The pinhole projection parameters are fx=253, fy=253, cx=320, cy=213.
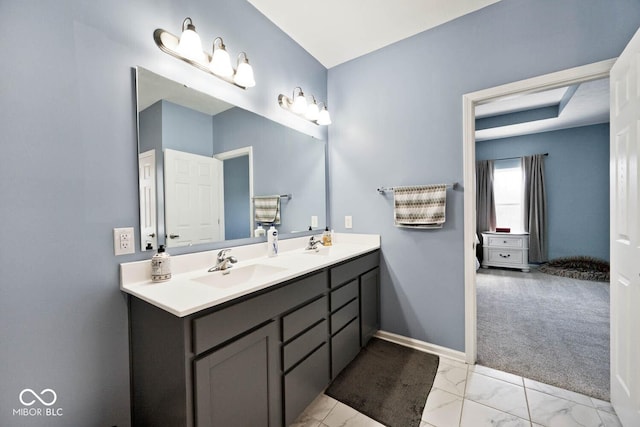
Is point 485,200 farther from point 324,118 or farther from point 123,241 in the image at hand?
point 123,241

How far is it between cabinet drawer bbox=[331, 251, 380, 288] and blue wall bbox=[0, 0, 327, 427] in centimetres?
107

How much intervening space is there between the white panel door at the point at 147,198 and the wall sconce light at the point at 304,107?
114 cm

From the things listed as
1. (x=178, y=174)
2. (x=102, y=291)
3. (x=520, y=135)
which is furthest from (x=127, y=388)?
(x=520, y=135)

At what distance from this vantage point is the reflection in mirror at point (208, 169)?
1.28 metres

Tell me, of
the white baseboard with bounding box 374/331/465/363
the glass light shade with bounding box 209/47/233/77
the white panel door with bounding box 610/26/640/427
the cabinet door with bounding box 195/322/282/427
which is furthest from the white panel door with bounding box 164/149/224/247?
the white panel door with bounding box 610/26/640/427

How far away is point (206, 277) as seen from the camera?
1.33 metres

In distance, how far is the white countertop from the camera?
0.96 metres

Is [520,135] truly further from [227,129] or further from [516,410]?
[227,129]

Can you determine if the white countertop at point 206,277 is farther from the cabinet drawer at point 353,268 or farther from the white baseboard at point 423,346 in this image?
the white baseboard at point 423,346

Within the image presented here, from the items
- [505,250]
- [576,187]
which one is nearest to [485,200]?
[505,250]

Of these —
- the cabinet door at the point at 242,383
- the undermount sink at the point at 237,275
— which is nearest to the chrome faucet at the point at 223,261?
Answer: the undermount sink at the point at 237,275

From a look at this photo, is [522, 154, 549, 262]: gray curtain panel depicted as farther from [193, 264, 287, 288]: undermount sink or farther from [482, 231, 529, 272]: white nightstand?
[193, 264, 287, 288]: undermount sink

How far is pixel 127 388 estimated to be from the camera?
1.20m

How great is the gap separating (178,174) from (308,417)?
1.57m
